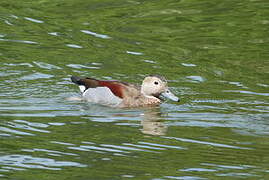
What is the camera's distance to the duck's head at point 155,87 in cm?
1546

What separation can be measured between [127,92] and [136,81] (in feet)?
5.97

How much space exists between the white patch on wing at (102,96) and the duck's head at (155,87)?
618 mm

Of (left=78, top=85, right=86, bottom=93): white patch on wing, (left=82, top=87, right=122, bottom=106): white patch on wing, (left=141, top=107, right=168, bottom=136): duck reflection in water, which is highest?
(left=78, top=85, right=86, bottom=93): white patch on wing

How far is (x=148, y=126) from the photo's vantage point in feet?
44.3

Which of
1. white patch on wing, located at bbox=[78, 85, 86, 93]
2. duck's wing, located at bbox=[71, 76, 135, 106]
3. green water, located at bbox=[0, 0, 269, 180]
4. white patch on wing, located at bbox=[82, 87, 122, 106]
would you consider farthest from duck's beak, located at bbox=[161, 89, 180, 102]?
white patch on wing, located at bbox=[78, 85, 86, 93]

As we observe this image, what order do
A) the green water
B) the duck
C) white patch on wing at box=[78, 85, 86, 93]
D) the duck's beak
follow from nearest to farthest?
1. the green water
2. the duck's beak
3. the duck
4. white patch on wing at box=[78, 85, 86, 93]

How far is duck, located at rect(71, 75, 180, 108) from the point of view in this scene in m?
15.4

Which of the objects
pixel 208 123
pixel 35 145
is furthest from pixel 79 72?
pixel 35 145

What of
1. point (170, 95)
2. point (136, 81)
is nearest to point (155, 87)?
point (170, 95)

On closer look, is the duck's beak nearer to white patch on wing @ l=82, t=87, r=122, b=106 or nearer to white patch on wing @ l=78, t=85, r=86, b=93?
white patch on wing @ l=82, t=87, r=122, b=106

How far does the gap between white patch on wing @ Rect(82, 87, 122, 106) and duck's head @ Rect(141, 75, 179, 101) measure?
2.03 feet

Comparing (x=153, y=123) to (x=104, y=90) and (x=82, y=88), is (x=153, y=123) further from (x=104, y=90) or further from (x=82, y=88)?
(x=82, y=88)

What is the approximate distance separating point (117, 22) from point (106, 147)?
443 inches

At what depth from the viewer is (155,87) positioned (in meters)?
15.6
